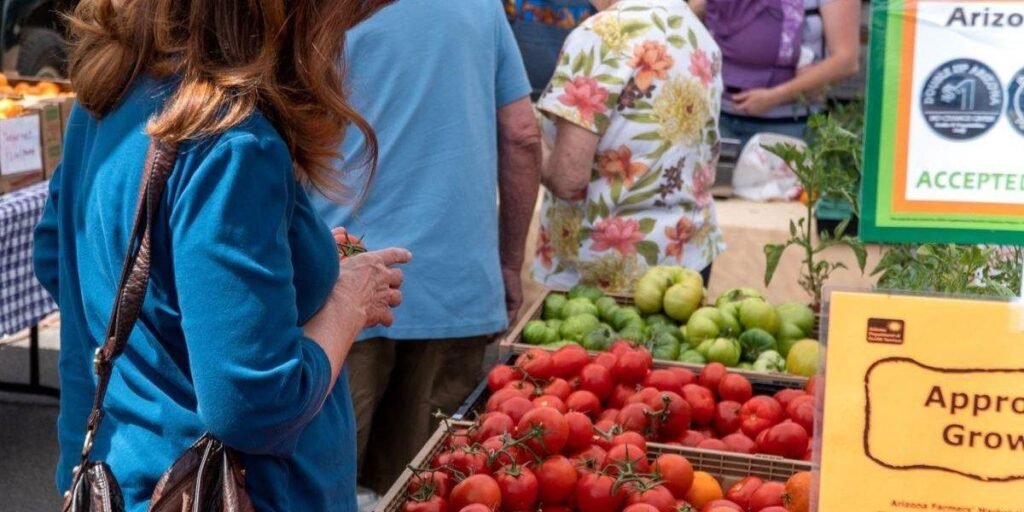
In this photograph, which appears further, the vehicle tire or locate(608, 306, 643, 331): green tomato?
the vehicle tire

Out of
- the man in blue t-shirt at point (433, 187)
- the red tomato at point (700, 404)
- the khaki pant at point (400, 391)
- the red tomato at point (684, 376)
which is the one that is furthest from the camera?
the khaki pant at point (400, 391)

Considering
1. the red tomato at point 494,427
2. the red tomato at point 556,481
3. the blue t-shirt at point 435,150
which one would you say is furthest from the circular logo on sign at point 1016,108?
the blue t-shirt at point 435,150

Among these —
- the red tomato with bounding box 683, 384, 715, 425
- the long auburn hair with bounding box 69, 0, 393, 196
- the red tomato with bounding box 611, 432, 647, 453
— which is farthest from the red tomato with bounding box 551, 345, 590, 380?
the long auburn hair with bounding box 69, 0, 393, 196

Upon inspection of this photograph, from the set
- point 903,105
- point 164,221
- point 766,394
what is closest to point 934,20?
point 903,105

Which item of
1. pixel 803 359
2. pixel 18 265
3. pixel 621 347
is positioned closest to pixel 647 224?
pixel 803 359

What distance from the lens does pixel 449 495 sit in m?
2.25

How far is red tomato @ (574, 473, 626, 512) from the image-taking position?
2.24 meters

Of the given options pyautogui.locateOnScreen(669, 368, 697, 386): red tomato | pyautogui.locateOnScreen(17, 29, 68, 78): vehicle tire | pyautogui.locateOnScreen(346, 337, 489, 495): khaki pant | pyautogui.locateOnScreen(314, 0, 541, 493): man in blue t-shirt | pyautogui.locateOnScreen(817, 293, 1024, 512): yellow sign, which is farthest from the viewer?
pyautogui.locateOnScreen(17, 29, 68, 78): vehicle tire

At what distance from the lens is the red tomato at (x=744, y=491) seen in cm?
231

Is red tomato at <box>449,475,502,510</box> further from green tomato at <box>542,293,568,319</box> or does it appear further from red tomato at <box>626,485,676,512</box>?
green tomato at <box>542,293,568,319</box>

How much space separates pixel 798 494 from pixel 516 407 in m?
0.57

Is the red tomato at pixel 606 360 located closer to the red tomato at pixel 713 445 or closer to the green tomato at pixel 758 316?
the red tomato at pixel 713 445

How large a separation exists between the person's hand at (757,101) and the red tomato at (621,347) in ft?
7.54

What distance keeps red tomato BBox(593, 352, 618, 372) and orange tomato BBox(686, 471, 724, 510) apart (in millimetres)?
451
